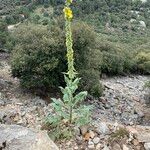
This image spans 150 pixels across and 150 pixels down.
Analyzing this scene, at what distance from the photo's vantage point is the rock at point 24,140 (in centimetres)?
1166

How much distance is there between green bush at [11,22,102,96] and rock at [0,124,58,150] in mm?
11530

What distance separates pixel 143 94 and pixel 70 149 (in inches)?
815

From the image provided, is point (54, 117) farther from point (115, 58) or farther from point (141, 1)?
point (141, 1)

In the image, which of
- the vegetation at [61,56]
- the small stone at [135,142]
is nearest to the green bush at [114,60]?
the vegetation at [61,56]

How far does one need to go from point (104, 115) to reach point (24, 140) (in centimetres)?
1217

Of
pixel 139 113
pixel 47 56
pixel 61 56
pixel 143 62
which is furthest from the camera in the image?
pixel 143 62

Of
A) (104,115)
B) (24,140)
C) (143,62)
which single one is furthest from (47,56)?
(143,62)

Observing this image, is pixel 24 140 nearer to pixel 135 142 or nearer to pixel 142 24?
pixel 135 142

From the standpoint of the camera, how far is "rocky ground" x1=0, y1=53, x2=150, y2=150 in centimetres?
1299

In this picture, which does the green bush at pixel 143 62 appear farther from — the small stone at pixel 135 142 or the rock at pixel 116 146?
the rock at pixel 116 146

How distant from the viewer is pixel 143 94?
3262cm

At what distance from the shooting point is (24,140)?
11961 millimetres

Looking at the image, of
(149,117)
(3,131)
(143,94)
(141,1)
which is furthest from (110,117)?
(141,1)

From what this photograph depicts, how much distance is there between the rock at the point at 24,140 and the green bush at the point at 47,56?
1153 cm
